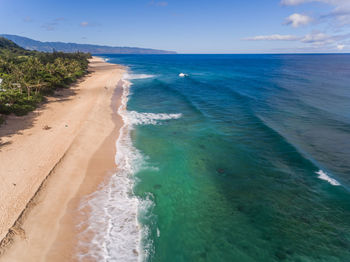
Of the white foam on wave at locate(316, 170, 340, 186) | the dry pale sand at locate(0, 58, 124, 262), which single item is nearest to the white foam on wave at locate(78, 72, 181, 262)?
the dry pale sand at locate(0, 58, 124, 262)

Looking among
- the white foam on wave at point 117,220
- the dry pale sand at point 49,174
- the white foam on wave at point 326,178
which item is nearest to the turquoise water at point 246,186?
the white foam on wave at point 326,178

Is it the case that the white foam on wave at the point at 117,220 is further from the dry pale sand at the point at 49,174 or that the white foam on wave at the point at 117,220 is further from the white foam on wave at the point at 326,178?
the white foam on wave at the point at 326,178

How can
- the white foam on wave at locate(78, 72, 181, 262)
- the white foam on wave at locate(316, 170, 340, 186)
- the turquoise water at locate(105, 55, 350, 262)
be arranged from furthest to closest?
1. the white foam on wave at locate(316, 170, 340, 186)
2. the turquoise water at locate(105, 55, 350, 262)
3. the white foam on wave at locate(78, 72, 181, 262)

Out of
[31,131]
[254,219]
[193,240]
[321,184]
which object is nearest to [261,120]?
[321,184]

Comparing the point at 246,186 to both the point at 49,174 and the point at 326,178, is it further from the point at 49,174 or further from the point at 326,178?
the point at 49,174

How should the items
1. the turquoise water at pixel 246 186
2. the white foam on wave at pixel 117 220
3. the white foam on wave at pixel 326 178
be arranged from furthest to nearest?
the white foam on wave at pixel 326 178 → the turquoise water at pixel 246 186 → the white foam on wave at pixel 117 220

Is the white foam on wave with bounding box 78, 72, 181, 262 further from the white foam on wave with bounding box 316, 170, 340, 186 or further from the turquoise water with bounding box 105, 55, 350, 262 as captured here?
the white foam on wave with bounding box 316, 170, 340, 186

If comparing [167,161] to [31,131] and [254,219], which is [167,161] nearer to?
[254,219]
